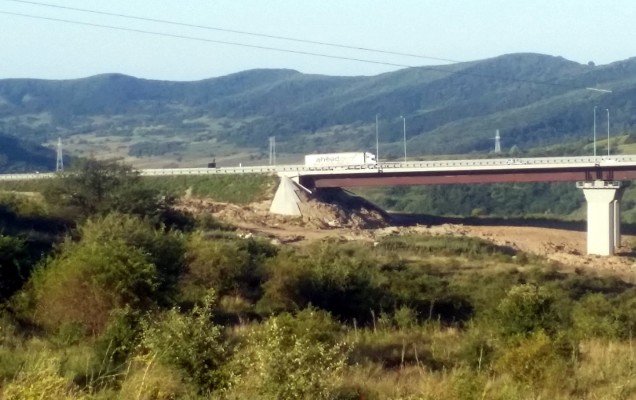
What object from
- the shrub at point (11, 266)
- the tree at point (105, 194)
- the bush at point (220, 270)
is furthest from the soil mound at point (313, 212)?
the shrub at point (11, 266)

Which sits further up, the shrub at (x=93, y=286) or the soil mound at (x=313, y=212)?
the shrub at (x=93, y=286)

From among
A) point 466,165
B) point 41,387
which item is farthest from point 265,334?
point 466,165

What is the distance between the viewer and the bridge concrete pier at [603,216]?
68.6 m

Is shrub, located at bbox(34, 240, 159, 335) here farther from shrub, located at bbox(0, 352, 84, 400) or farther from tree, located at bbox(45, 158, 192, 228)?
tree, located at bbox(45, 158, 192, 228)

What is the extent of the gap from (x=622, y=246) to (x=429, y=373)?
6626cm

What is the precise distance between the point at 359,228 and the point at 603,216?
16521 mm

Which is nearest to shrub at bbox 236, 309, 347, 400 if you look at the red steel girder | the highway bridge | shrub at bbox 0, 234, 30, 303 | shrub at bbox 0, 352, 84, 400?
shrub at bbox 0, 352, 84, 400

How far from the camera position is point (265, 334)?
10695mm

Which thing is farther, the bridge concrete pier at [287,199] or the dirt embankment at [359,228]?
the bridge concrete pier at [287,199]

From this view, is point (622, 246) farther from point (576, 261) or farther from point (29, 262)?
point (29, 262)

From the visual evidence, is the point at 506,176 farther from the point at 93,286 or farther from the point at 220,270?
the point at 93,286

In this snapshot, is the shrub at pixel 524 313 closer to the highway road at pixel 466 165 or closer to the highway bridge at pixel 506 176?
the highway bridge at pixel 506 176

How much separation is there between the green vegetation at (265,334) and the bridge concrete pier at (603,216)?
119ft

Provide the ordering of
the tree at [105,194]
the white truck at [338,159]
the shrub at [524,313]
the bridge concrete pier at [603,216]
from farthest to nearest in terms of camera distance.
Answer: the white truck at [338,159], the bridge concrete pier at [603,216], the tree at [105,194], the shrub at [524,313]
